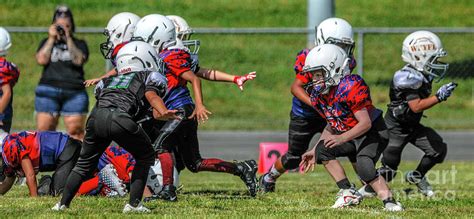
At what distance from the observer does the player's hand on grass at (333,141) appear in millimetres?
9266

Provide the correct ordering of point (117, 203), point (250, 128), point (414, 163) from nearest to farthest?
point (117, 203)
point (414, 163)
point (250, 128)

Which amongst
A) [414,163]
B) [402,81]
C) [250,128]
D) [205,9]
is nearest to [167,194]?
[402,81]

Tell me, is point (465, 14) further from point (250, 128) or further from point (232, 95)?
point (250, 128)

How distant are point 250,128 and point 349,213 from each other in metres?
11.7

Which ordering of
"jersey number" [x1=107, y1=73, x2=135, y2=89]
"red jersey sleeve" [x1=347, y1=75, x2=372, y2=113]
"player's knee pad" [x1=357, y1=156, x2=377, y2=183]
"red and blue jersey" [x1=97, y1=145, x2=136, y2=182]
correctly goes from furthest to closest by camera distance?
"red and blue jersey" [x1=97, y1=145, x2=136, y2=182], "player's knee pad" [x1=357, y1=156, x2=377, y2=183], "red jersey sleeve" [x1=347, y1=75, x2=372, y2=113], "jersey number" [x1=107, y1=73, x2=135, y2=89]

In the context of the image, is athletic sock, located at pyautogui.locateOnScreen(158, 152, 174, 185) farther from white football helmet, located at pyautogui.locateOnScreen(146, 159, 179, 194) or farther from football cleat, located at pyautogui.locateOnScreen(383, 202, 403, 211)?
football cleat, located at pyautogui.locateOnScreen(383, 202, 403, 211)

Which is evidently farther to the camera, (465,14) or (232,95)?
(465,14)

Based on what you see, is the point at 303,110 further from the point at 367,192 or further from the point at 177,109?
the point at 177,109

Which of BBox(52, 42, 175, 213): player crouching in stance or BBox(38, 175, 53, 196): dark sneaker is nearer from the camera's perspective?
BBox(52, 42, 175, 213): player crouching in stance

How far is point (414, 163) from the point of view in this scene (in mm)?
16438

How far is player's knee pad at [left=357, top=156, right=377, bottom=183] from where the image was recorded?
9.26m

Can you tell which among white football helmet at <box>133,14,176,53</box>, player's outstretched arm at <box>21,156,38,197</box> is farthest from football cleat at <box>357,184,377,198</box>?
player's outstretched arm at <box>21,156,38,197</box>

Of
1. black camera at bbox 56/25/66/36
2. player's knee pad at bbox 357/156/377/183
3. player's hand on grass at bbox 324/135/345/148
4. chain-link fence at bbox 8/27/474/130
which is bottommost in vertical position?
chain-link fence at bbox 8/27/474/130

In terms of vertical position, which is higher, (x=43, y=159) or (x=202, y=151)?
(x=43, y=159)
